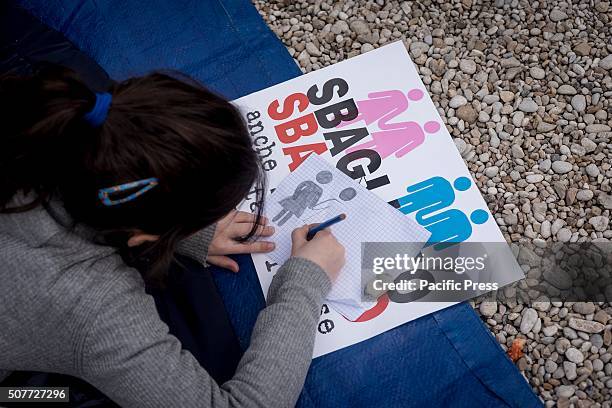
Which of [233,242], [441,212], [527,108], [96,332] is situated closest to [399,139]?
[441,212]

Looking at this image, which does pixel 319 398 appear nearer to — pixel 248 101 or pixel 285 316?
pixel 285 316

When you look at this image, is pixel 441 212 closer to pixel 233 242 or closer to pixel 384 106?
pixel 384 106

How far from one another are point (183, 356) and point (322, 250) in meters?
0.32

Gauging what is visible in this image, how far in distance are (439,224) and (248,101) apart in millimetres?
518

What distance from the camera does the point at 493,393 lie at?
3.56 feet

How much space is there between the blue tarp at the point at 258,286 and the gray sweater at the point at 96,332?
0.20 m

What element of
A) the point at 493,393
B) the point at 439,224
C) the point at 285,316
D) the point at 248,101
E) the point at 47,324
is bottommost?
the point at 493,393

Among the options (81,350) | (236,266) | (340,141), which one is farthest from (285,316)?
(340,141)

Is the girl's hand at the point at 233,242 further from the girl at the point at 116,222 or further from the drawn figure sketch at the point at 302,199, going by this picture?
the girl at the point at 116,222

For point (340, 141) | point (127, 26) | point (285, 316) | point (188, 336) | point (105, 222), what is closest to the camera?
point (105, 222)

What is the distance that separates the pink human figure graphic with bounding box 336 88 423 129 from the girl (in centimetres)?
51

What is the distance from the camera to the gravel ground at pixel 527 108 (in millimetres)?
1126

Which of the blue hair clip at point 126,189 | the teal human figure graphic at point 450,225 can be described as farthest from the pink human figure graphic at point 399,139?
the blue hair clip at point 126,189

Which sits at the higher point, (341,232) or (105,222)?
(105,222)
